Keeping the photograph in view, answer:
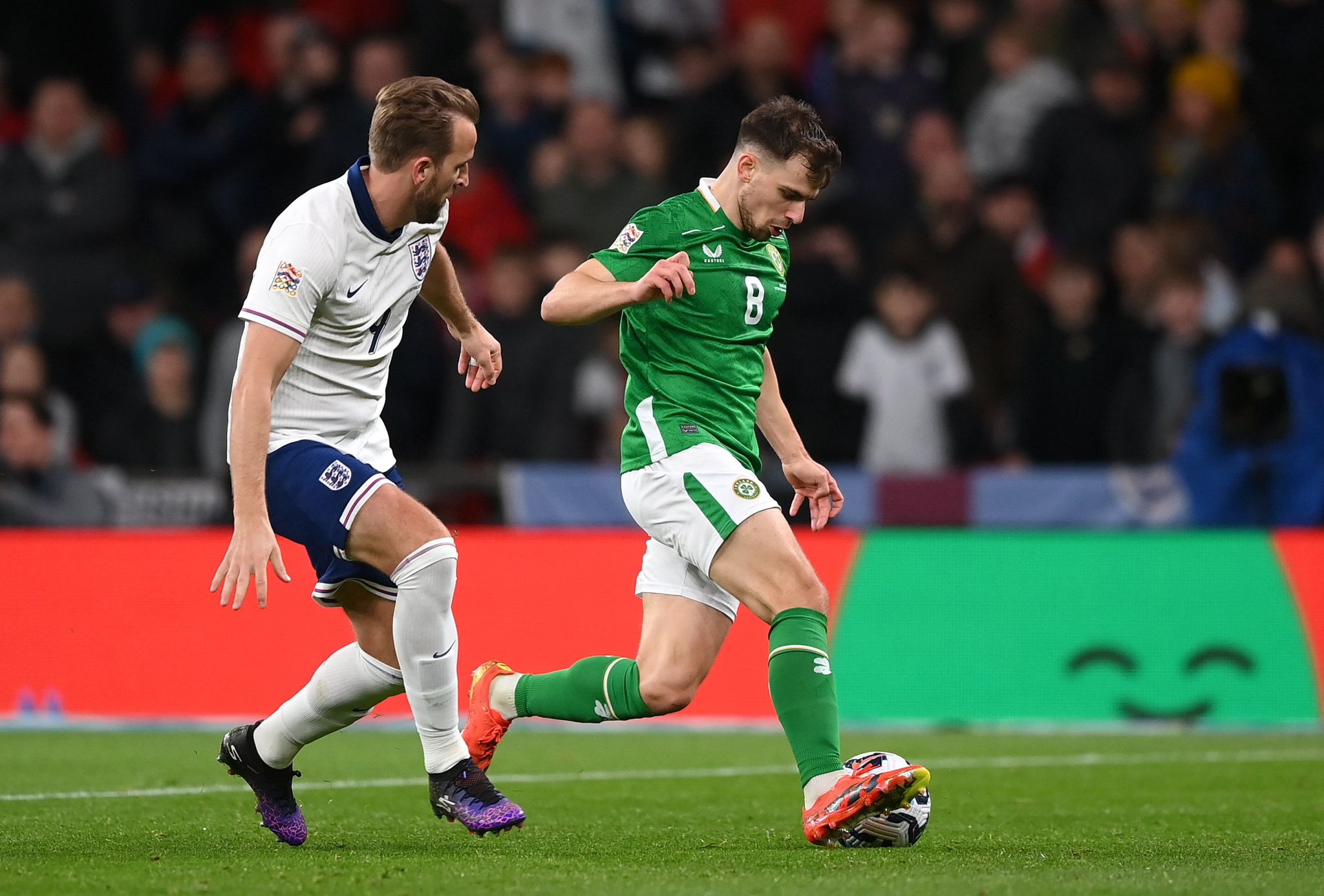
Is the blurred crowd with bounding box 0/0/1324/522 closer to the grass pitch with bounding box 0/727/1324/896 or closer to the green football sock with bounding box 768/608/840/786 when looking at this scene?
the grass pitch with bounding box 0/727/1324/896

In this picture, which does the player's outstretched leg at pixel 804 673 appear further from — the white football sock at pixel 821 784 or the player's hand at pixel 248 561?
the player's hand at pixel 248 561

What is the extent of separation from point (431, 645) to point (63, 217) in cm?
922

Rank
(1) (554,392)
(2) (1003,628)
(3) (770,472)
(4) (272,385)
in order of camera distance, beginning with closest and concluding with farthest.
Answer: (4) (272,385) → (2) (1003,628) → (3) (770,472) → (1) (554,392)

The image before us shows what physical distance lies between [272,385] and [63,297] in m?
9.09

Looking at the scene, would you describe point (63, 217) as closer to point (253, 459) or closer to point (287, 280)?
point (287, 280)

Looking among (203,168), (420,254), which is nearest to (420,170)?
(420,254)

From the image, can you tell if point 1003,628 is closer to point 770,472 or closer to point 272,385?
point 770,472

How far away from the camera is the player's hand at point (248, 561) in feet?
16.2

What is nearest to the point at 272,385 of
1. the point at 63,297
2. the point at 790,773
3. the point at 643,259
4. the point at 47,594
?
the point at 643,259

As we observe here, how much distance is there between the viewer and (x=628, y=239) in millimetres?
5969

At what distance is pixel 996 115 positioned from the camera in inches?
549

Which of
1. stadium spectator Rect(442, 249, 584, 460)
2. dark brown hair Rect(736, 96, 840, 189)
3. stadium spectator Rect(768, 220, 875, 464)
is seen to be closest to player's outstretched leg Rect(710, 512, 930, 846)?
dark brown hair Rect(736, 96, 840, 189)

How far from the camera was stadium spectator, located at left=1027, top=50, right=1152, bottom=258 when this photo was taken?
43.8 feet

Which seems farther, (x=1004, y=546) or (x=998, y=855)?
(x=1004, y=546)
